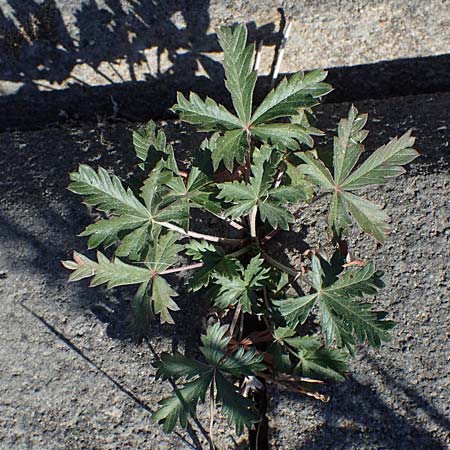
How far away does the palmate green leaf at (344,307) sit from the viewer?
1.74m

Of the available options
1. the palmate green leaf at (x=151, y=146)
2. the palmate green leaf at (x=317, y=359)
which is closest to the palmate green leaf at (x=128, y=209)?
the palmate green leaf at (x=151, y=146)

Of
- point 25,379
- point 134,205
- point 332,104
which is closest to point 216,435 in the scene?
point 25,379

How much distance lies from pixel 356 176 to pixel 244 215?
294 mm

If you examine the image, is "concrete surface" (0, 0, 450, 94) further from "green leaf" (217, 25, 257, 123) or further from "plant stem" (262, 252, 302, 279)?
"plant stem" (262, 252, 302, 279)

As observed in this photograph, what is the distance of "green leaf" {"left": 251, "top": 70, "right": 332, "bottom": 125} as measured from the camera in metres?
1.75

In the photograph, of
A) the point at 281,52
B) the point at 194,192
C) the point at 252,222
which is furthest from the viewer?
the point at 281,52

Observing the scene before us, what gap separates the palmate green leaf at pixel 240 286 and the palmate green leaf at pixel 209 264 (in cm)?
2

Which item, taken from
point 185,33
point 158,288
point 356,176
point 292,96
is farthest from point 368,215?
point 185,33

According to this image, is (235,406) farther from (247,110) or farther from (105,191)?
(247,110)

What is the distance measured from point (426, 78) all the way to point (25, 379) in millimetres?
1559

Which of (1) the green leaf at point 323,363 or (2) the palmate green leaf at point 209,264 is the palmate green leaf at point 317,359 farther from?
(2) the palmate green leaf at point 209,264

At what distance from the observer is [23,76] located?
7.77 ft

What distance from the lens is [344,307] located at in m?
1.76

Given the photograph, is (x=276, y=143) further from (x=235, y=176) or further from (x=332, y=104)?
(x=332, y=104)
